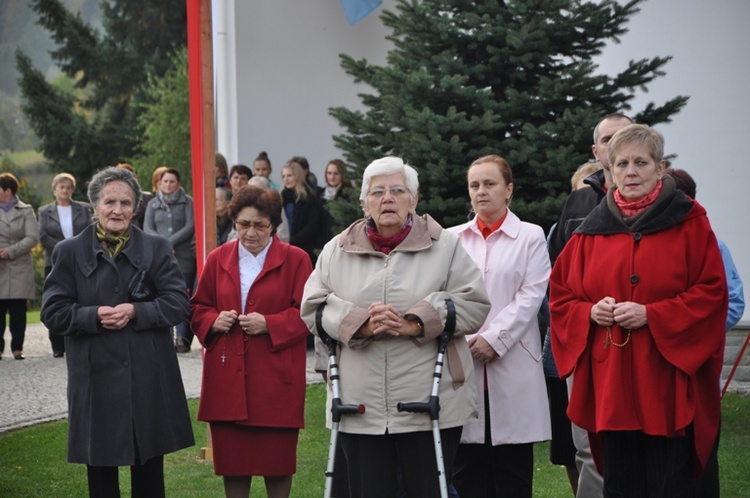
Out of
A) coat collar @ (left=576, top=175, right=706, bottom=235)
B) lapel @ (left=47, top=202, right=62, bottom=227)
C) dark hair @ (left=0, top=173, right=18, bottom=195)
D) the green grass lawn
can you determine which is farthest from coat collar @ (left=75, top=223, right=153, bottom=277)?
dark hair @ (left=0, top=173, right=18, bottom=195)

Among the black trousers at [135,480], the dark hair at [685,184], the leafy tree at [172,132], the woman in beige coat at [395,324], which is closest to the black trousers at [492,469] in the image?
the woman in beige coat at [395,324]

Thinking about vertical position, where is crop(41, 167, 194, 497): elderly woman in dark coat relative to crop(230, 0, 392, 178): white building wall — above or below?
below

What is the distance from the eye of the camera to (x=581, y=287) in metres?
5.27

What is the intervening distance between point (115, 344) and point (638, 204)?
2780mm

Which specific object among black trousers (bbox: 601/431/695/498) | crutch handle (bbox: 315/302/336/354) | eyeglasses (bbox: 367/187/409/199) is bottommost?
black trousers (bbox: 601/431/695/498)

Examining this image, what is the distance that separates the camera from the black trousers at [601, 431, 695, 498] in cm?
498

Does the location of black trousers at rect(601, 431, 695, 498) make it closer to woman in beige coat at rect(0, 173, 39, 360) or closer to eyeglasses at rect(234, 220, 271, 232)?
eyeglasses at rect(234, 220, 271, 232)

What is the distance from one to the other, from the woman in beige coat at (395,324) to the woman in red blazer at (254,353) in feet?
2.98

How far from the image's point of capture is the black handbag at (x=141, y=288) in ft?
19.4

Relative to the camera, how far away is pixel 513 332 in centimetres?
611

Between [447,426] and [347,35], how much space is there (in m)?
12.6

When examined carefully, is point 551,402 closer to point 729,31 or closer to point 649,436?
point 649,436

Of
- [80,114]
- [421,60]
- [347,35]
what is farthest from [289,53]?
[80,114]

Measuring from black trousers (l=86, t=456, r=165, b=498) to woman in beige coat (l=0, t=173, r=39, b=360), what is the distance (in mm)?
8448
